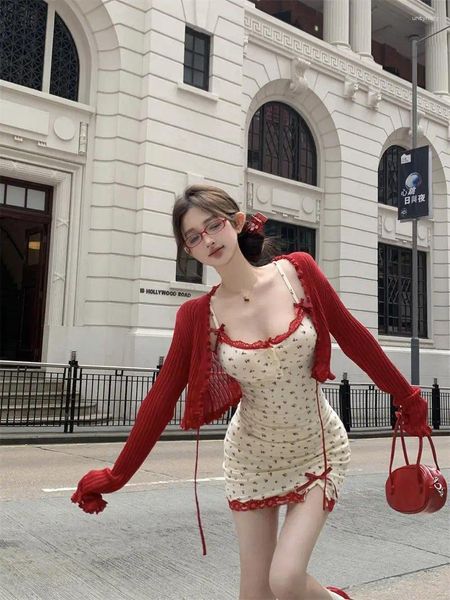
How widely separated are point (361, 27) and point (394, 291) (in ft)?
33.9

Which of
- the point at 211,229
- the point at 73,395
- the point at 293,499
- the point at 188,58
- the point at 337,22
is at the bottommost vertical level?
the point at 73,395

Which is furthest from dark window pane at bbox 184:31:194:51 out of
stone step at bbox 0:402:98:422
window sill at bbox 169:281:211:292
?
stone step at bbox 0:402:98:422

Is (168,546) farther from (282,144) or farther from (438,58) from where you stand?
(438,58)

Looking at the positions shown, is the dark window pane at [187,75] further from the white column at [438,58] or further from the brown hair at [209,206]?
the brown hair at [209,206]

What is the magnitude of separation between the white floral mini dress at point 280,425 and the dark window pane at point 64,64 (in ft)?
51.7

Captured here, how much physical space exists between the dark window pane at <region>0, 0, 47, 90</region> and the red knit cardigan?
15.1 m

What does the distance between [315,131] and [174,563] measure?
803 inches

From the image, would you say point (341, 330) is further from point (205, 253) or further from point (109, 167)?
point (109, 167)

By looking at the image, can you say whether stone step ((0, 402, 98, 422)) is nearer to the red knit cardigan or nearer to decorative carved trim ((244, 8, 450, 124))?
the red knit cardigan

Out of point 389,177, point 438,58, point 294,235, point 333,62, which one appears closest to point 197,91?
point 294,235

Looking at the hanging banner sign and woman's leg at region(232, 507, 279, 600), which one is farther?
the hanging banner sign

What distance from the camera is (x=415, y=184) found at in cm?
1945

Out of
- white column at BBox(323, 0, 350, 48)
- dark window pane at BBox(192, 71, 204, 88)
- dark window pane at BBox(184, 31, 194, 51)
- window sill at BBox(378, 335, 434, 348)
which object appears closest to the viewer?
dark window pane at BBox(184, 31, 194, 51)

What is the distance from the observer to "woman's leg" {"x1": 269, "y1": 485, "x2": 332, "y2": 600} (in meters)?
2.18
